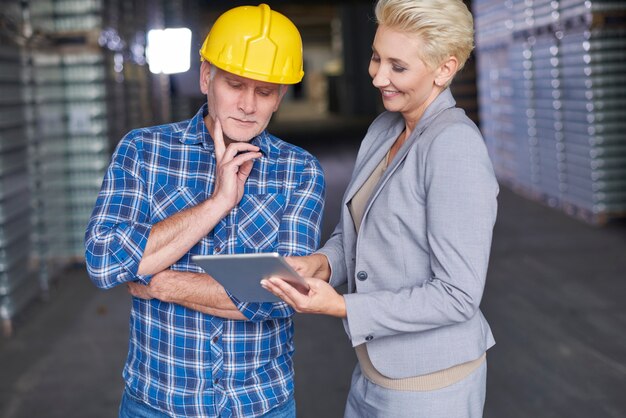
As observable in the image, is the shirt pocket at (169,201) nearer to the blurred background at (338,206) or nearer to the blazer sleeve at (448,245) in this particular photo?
the blazer sleeve at (448,245)

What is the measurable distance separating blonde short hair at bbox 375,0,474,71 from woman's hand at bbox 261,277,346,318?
1.87 ft

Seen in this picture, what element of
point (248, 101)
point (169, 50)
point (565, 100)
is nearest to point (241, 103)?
point (248, 101)

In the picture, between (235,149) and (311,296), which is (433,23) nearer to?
(235,149)

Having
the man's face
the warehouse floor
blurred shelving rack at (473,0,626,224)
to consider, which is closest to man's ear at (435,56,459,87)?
the man's face

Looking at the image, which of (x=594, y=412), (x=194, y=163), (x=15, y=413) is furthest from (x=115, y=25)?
(x=194, y=163)

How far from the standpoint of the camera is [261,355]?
6.85ft

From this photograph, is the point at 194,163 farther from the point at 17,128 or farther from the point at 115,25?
the point at 115,25

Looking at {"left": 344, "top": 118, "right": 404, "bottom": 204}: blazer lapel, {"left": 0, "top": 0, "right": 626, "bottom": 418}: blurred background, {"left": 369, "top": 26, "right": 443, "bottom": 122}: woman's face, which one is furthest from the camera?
{"left": 0, "top": 0, "right": 626, "bottom": 418}: blurred background

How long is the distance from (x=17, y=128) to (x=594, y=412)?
4.40 metres

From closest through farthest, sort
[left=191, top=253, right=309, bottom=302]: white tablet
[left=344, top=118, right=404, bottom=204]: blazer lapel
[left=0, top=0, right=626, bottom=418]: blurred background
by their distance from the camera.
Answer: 1. [left=191, top=253, right=309, bottom=302]: white tablet
2. [left=344, top=118, right=404, bottom=204]: blazer lapel
3. [left=0, top=0, right=626, bottom=418]: blurred background

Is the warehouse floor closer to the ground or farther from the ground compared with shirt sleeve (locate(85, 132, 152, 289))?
closer to the ground

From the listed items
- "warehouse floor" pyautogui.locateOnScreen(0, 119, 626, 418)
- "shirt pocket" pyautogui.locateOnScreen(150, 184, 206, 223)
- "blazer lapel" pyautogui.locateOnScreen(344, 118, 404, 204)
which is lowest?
"warehouse floor" pyautogui.locateOnScreen(0, 119, 626, 418)

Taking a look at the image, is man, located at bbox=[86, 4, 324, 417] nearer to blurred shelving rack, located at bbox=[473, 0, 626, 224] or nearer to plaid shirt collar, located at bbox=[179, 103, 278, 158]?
plaid shirt collar, located at bbox=[179, 103, 278, 158]

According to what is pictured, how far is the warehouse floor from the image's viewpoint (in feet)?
14.7
